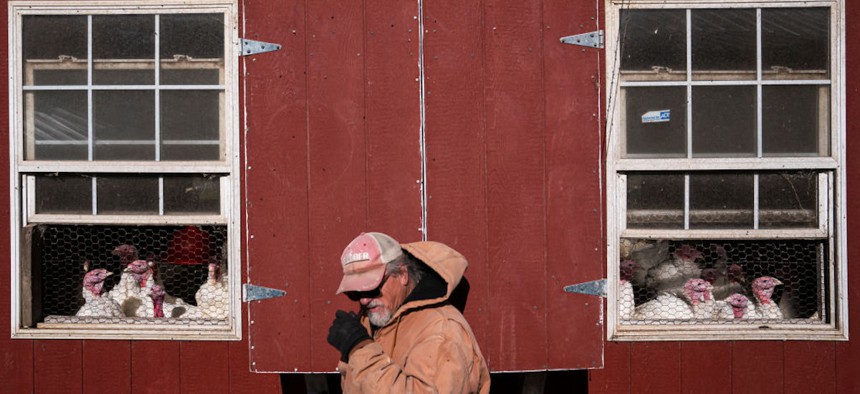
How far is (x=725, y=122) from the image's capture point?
3557mm

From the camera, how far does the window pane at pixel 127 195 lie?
3646 millimetres

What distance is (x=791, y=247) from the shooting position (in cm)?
365

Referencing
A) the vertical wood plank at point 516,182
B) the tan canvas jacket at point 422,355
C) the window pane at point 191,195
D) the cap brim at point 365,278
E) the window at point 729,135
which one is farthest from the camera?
the window pane at point 191,195

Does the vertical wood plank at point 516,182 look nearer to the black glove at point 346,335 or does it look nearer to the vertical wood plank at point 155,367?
the black glove at point 346,335

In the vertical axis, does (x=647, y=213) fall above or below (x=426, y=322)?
above

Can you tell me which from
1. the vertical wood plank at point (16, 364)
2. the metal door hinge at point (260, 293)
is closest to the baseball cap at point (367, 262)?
the metal door hinge at point (260, 293)

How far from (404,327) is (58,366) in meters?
2.02

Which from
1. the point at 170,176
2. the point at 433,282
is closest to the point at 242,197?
the point at 170,176

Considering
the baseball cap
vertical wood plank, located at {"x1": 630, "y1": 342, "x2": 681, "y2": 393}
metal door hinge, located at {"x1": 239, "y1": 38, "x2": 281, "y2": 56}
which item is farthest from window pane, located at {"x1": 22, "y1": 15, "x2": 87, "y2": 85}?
vertical wood plank, located at {"x1": 630, "y1": 342, "x2": 681, "y2": 393}

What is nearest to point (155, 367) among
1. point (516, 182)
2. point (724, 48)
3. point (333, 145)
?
point (333, 145)

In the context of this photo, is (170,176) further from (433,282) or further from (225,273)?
(433,282)

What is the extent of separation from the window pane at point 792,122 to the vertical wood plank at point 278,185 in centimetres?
205

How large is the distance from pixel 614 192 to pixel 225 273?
71.9 inches

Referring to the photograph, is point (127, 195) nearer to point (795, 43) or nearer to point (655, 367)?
point (655, 367)
